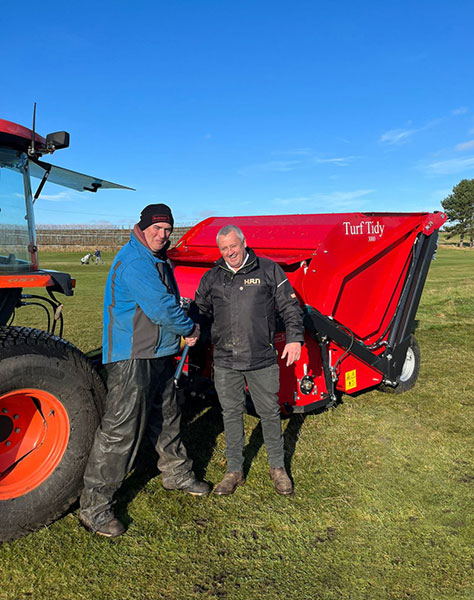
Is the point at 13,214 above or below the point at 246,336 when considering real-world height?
above

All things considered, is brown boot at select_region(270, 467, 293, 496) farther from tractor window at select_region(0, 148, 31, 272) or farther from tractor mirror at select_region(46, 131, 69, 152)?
tractor mirror at select_region(46, 131, 69, 152)

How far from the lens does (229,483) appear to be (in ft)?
11.1

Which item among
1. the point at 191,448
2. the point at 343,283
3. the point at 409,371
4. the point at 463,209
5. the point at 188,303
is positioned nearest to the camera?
the point at 188,303

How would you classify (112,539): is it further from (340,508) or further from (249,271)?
(249,271)

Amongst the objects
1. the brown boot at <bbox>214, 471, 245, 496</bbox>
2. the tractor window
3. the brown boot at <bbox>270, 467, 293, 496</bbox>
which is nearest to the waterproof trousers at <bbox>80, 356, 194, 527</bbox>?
the brown boot at <bbox>214, 471, 245, 496</bbox>

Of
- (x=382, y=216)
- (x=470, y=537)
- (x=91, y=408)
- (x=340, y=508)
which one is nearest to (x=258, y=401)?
(x=340, y=508)

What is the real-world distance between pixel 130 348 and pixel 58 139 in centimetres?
141

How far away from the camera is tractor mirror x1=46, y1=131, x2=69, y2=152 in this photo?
317 centimetres

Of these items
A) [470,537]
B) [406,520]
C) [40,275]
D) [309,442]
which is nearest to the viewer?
[470,537]

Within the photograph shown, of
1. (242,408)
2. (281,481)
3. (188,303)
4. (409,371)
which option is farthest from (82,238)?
(281,481)

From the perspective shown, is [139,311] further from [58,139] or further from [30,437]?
[58,139]

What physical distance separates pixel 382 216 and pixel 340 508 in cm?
291

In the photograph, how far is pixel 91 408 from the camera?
307 cm

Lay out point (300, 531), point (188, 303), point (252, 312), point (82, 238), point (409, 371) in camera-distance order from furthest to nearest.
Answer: point (82, 238)
point (409, 371)
point (188, 303)
point (252, 312)
point (300, 531)
